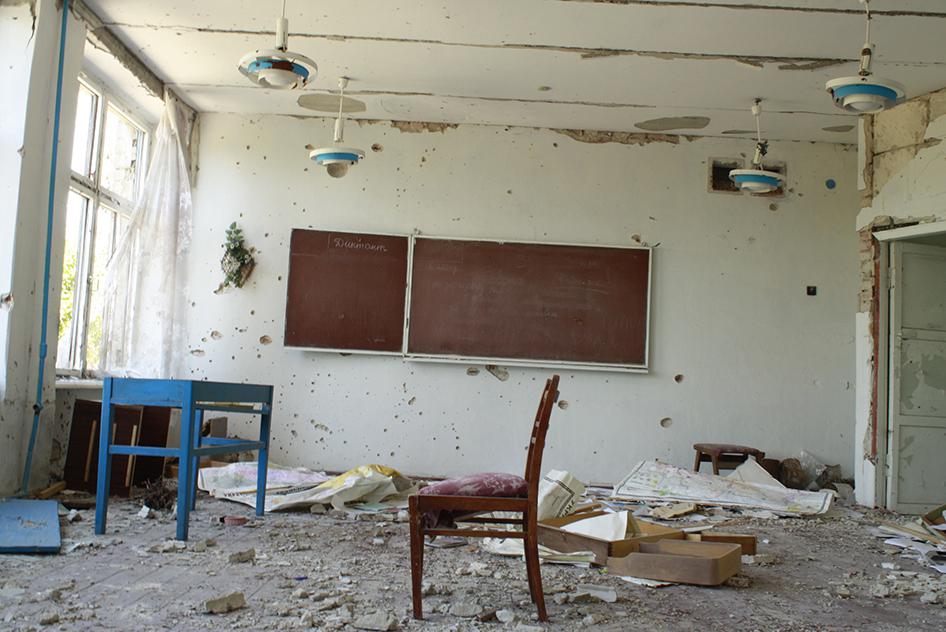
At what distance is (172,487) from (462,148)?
3389 mm

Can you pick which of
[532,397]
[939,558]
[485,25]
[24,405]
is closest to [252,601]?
[24,405]

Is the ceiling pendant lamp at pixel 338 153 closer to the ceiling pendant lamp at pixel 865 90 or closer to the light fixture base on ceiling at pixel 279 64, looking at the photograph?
the light fixture base on ceiling at pixel 279 64

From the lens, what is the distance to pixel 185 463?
11.8 ft

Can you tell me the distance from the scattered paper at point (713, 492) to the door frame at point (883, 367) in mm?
410

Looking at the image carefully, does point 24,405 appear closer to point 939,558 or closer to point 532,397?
point 532,397

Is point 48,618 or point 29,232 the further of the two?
point 29,232

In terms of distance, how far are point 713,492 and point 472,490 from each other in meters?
3.32

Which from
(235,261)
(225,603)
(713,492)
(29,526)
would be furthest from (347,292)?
(225,603)

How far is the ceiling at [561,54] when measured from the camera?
4.65m

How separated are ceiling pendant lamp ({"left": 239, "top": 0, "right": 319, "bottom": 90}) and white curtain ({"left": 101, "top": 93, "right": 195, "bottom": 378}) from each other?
2.25 m

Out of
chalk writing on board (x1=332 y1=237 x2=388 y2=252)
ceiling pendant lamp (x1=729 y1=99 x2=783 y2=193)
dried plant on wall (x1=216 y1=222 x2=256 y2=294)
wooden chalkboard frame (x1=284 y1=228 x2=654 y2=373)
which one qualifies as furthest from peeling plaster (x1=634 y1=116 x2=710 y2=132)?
dried plant on wall (x1=216 y1=222 x2=256 y2=294)

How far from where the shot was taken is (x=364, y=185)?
6.64m

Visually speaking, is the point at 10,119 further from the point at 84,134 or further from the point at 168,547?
the point at 168,547

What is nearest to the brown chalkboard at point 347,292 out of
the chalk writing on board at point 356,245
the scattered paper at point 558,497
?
the chalk writing on board at point 356,245
